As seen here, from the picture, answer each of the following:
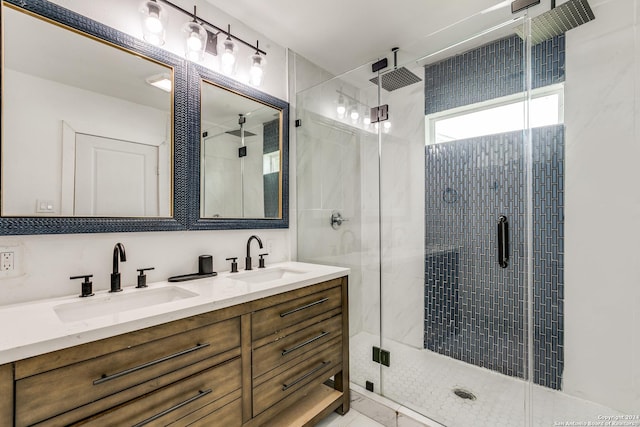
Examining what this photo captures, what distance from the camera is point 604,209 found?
5.64 ft

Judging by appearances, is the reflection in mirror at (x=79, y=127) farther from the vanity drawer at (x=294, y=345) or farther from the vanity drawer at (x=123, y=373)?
the vanity drawer at (x=294, y=345)

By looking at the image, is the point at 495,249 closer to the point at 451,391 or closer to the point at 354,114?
the point at 451,391

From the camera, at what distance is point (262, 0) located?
1.83 m

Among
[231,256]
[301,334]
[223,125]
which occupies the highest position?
[223,125]

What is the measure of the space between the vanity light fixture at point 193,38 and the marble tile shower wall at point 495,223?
4.76ft

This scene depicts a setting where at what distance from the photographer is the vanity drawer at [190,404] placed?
94 cm

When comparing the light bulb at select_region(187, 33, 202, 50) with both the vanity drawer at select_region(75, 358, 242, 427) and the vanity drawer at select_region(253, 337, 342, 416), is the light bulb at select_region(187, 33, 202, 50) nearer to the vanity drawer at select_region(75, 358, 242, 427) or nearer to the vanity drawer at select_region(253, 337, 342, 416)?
the vanity drawer at select_region(75, 358, 242, 427)

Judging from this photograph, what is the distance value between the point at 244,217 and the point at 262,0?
4.48 ft

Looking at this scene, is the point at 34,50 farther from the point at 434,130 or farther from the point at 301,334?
the point at 434,130

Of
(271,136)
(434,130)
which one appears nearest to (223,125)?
(271,136)

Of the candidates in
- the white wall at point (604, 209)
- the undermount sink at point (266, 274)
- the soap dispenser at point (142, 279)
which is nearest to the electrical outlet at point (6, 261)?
the soap dispenser at point (142, 279)

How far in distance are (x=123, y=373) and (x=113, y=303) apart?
1.53 ft

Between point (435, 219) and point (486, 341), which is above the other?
point (435, 219)

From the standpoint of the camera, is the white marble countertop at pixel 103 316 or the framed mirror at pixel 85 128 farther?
the framed mirror at pixel 85 128
